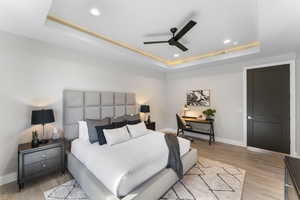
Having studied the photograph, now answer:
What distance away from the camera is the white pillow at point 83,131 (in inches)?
107

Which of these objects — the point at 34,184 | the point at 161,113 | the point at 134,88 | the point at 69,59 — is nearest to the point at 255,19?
the point at 134,88

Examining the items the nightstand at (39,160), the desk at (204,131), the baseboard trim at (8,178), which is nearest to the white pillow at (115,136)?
the nightstand at (39,160)

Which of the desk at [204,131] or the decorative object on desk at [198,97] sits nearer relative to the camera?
the desk at [204,131]

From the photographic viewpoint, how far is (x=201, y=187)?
7.16 feet

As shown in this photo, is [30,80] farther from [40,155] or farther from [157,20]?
[157,20]

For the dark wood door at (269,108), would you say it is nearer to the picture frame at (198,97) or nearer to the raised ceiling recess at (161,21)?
the raised ceiling recess at (161,21)

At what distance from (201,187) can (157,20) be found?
114 inches

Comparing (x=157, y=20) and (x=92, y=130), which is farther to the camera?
(x=92, y=130)

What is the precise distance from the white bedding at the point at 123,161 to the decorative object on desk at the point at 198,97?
8.68 ft

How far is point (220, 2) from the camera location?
188cm

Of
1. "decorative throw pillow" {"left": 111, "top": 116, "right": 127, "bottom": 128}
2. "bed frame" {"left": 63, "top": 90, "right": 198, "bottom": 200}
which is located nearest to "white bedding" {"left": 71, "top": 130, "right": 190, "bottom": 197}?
"bed frame" {"left": 63, "top": 90, "right": 198, "bottom": 200}

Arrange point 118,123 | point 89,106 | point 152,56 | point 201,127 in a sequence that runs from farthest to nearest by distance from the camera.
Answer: point 201,127 → point 152,56 → point 89,106 → point 118,123

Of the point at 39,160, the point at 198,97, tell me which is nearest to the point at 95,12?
the point at 39,160

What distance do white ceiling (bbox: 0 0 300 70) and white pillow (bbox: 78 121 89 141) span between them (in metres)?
1.68
